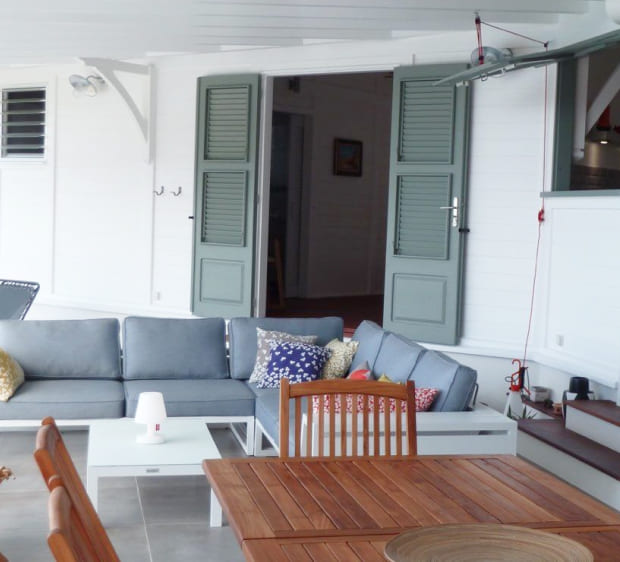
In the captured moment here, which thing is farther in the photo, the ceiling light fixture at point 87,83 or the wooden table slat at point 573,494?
the ceiling light fixture at point 87,83

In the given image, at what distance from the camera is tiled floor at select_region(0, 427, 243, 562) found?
→ 3.96 metres

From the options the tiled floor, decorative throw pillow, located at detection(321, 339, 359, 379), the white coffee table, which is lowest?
the tiled floor

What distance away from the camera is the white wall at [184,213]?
21.8 feet

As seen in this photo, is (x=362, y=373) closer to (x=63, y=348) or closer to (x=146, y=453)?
(x=146, y=453)

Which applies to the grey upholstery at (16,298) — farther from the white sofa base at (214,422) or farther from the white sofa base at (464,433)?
the white sofa base at (464,433)

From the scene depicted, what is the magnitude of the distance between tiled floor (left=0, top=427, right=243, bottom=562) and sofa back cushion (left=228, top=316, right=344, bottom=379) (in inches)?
44.6

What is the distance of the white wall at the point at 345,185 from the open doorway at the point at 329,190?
1 cm

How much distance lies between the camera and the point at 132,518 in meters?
4.38

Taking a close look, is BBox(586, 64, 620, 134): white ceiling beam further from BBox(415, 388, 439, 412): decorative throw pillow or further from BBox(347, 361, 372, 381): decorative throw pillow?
BBox(415, 388, 439, 412): decorative throw pillow

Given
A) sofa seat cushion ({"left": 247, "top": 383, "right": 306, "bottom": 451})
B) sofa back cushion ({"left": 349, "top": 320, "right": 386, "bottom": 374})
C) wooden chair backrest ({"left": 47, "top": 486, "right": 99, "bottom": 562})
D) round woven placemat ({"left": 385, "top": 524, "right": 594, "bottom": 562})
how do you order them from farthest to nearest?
sofa back cushion ({"left": 349, "top": 320, "right": 386, "bottom": 374}) → sofa seat cushion ({"left": 247, "top": 383, "right": 306, "bottom": 451}) → round woven placemat ({"left": 385, "top": 524, "right": 594, "bottom": 562}) → wooden chair backrest ({"left": 47, "top": 486, "right": 99, "bottom": 562})

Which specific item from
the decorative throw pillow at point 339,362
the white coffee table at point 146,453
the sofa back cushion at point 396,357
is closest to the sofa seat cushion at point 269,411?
the decorative throw pillow at point 339,362

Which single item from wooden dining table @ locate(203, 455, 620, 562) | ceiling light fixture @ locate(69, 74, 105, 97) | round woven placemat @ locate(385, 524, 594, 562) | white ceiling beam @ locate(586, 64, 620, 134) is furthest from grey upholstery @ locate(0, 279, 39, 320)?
round woven placemat @ locate(385, 524, 594, 562)

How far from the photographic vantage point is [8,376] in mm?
5242

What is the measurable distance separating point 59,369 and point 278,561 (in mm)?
4121
